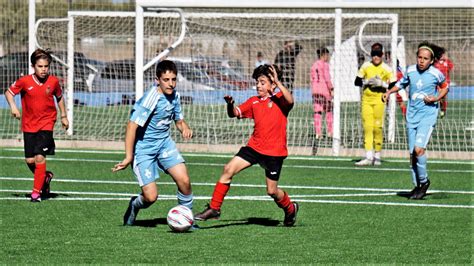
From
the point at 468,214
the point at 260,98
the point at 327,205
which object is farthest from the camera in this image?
the point at 327,205

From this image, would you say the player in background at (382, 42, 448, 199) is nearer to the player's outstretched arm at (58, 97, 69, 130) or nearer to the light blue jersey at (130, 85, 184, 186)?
the light blue jersey at (130, 85, 184, 186)

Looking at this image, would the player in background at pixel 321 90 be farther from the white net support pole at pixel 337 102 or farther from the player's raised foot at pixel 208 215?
the player's raised foot at pixel 208 215

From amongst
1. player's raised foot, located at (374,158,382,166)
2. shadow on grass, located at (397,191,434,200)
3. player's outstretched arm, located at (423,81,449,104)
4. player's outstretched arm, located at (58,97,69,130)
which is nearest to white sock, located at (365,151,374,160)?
player's raised foot, located at (374,158,382,166)

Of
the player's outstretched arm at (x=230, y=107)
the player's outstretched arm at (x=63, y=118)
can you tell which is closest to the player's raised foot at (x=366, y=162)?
the player's outstretched arm at (x=63, y=118)

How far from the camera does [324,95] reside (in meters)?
21.5

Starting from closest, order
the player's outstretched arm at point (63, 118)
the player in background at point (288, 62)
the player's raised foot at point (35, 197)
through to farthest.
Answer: the player's raised foot at point (35, 197)
the player's outstretched arm at point (63, 118)
the player in background at point (288, 62)

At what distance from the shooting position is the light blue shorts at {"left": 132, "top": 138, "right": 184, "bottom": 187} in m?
11.0

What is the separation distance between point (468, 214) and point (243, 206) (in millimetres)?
2527

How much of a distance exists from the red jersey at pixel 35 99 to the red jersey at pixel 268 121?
10.2 ft

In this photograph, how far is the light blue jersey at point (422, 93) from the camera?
14000 millimetres

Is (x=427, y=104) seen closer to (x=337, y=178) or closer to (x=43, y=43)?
(x=337, y=178)

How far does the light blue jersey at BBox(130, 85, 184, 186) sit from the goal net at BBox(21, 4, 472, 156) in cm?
966

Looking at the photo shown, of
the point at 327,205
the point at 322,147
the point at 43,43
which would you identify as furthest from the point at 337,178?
the point at 43,43

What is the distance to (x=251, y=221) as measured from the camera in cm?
1173
